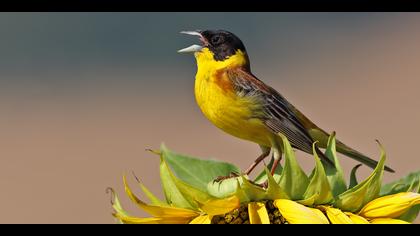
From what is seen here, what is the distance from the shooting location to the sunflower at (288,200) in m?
1.83

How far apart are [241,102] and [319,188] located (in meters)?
1.30

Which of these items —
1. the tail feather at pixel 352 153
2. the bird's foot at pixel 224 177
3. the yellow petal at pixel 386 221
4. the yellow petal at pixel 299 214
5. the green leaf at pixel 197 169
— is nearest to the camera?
the yellow petal at pixel 299 214

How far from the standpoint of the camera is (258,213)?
6.07 feet

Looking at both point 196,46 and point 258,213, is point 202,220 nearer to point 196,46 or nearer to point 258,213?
point 258,213

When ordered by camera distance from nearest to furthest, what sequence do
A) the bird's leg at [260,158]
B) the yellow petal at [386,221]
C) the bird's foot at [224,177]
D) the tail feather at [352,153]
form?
the yellow petal at [386,221]
the bird's foot at [224,177]
the bird's leg at [260,158]
the tail feather at [352,153]

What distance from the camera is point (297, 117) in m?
3.20

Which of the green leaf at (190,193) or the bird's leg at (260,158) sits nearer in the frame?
the green leaf at (190,193)

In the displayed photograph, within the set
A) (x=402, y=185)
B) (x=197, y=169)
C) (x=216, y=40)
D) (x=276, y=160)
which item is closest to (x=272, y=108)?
(x=216, y=40)

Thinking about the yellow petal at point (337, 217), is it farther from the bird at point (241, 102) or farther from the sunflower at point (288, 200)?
the bird at point (241, 102)

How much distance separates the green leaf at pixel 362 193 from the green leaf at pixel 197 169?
359mm

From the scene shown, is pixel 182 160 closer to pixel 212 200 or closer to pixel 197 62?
pixel 212 200

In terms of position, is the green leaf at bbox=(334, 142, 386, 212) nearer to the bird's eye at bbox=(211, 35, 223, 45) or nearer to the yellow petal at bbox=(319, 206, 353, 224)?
the yellow petal at bbox=(319, 206, 353, 224)

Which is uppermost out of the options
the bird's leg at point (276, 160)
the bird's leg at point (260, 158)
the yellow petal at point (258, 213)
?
the bird's leg at point (260, 158)

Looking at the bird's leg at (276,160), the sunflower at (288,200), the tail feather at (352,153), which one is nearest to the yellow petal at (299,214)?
the sunflower at (288,200)
